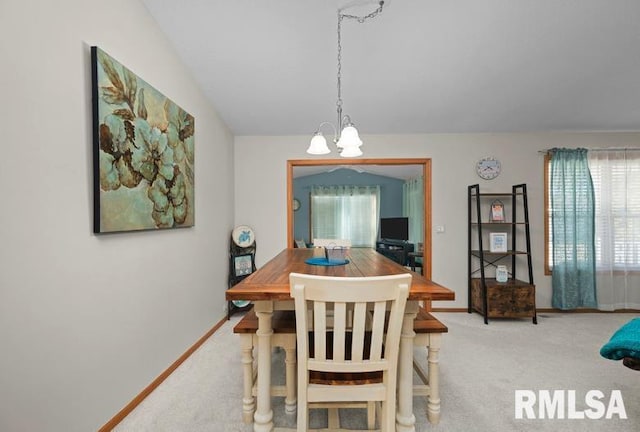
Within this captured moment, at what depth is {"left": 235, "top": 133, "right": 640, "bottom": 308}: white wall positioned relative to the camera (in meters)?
3.70

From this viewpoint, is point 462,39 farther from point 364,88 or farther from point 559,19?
point 364,88

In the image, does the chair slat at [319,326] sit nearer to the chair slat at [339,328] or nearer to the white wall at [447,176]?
the chair slat at [339,328]

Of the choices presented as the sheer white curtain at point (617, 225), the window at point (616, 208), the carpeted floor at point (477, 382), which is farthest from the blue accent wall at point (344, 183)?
the carpeted floor at point (477, 382)

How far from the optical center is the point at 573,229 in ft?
11.7

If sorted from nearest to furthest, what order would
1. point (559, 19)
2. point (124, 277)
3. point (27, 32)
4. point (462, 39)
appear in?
point (27, 32)
point (124, 277)
point (559, 19)
point (462, 39)

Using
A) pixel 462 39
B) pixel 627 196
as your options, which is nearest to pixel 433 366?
pixel 462 39

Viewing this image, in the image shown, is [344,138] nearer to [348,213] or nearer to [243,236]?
[243,236]

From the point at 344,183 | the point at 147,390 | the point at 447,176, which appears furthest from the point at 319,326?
the point at 344,183

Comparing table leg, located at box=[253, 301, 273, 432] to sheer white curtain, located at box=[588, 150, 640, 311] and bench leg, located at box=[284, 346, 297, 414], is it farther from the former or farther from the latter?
sheer white curtain, located at box=[588, 150, 640, 311]

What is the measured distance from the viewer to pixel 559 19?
6.95ft

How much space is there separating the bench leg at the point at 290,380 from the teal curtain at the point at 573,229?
11.6ft

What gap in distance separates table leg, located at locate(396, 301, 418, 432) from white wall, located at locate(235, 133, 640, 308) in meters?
2.42

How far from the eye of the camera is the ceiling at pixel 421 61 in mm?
2102

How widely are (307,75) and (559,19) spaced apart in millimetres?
1926
